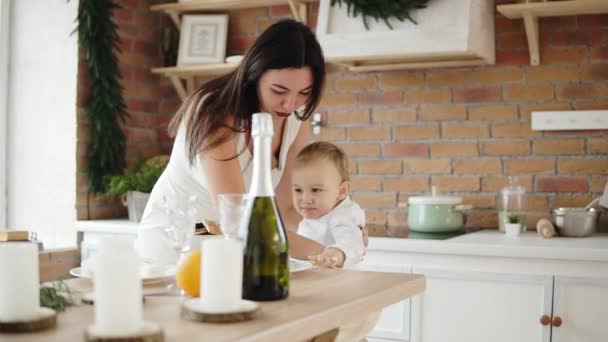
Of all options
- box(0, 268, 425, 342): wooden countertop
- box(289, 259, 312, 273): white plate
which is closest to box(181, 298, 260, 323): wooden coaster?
box(0, 268, 425, 342): wooden countertop

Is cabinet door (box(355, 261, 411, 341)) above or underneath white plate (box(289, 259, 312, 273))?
underneath

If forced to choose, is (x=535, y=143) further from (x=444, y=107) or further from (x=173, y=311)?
(x=173, y=311)

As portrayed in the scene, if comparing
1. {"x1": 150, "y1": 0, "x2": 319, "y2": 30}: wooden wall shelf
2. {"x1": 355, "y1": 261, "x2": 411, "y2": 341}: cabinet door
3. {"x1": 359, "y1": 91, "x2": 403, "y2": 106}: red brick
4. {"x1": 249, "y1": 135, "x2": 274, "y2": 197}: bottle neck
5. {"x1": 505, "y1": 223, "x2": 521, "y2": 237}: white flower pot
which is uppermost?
{"x1": 150, "y1": 0, "x2": 319, "y2": 30}: wooden wall shelf

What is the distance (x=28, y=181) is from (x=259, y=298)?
2.92m

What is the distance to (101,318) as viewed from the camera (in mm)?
1031

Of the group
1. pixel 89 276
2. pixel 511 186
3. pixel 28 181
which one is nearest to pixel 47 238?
pixel 28 181

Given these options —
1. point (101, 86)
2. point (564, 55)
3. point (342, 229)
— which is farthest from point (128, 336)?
point (101, 86)

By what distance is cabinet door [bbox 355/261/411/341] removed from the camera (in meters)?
3.00

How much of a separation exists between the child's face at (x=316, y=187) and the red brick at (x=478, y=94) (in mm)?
1418

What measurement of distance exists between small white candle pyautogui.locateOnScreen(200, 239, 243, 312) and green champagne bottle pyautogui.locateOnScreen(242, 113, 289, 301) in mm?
168

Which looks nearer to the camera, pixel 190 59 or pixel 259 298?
pixel 259 298

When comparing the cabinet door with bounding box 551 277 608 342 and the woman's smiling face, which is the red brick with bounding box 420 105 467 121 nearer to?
the cabinet door with bounding box 551 277 608 342

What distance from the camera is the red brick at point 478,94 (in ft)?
11.4

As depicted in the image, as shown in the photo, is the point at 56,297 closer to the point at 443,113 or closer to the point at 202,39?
the point at 443,113
